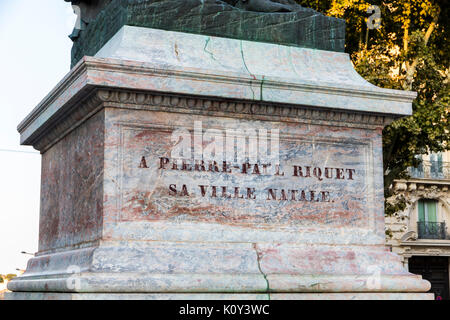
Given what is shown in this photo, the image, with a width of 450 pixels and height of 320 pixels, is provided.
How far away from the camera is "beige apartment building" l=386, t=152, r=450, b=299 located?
32.6 meters

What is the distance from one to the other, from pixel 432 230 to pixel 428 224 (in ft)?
0.95

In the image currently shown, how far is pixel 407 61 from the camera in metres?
19.5

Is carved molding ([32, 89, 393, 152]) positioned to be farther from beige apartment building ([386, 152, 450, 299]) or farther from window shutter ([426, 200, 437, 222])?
window shutter ([426, 200, 437, 222])

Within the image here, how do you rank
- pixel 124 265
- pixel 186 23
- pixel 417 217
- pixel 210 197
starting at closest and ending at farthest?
pixel 124 265 < pixel 210 197 < pixel 186 23 < pixel 417 217

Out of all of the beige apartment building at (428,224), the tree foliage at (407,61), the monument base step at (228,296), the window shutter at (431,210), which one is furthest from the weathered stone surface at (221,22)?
the window shutter at (431,210)

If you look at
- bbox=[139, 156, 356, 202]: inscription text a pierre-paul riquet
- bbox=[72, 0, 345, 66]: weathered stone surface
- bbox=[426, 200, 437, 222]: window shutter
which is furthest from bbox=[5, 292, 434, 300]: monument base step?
bbox=[426, 200, 437, 222]: window shutter

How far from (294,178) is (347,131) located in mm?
634

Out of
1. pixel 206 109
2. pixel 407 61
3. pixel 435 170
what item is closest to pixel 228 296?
pixel 206 109

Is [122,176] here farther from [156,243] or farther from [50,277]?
[50,277]

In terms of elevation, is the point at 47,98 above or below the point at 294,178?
above

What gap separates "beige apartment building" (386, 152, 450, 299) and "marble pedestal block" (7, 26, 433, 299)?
84.6ft

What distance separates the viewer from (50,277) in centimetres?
656
